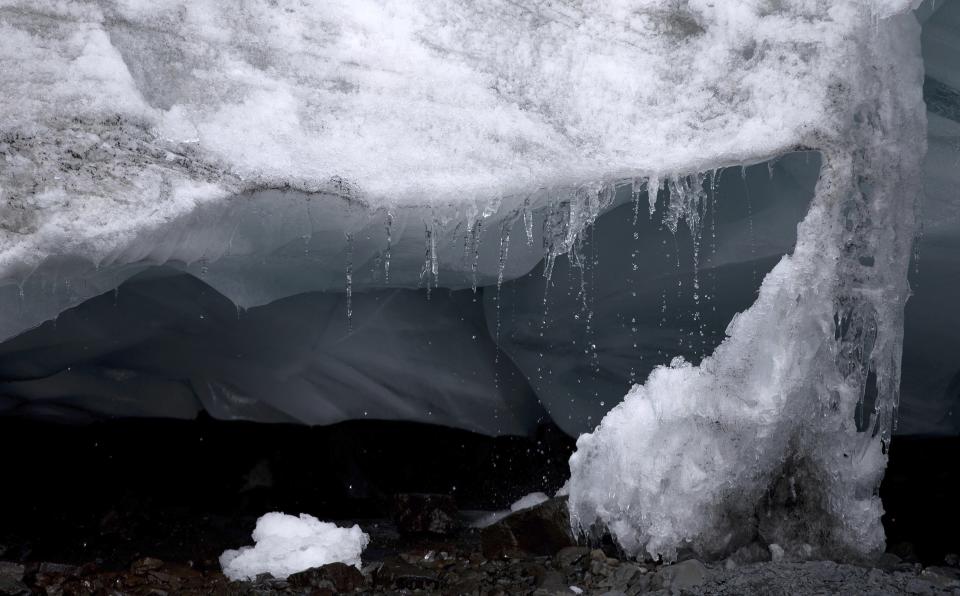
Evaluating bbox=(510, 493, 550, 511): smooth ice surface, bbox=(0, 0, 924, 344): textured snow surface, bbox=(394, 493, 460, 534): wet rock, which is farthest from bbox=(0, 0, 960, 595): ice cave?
bbox=(510, 493, 550, 511): smooth ice surface

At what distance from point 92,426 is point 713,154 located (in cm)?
405

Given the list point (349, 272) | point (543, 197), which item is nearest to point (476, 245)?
point (543, 197)

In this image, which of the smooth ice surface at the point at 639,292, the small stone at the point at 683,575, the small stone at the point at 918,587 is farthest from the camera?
the smooth ice surface at the point at 639,292

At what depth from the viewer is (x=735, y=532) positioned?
12.2 feet

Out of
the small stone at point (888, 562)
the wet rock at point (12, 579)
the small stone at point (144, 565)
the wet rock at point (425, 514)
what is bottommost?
the wet rock at point (12, 579)

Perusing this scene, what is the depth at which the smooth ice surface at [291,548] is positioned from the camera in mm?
3906

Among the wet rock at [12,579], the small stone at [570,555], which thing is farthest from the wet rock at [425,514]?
the wet rock at [12,579]

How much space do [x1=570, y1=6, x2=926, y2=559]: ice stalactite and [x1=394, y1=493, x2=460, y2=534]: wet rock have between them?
962 mm

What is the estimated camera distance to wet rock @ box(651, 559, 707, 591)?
3255mm

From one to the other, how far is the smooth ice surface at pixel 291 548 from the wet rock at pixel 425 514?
31 centimetres

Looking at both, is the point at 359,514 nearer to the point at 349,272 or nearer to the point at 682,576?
the point at 349,272

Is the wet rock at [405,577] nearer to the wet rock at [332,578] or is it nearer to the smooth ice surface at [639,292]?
the wet rock at [332,578]

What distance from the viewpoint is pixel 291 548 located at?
4051 millimetres

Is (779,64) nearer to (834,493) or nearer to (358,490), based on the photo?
(834,493)
